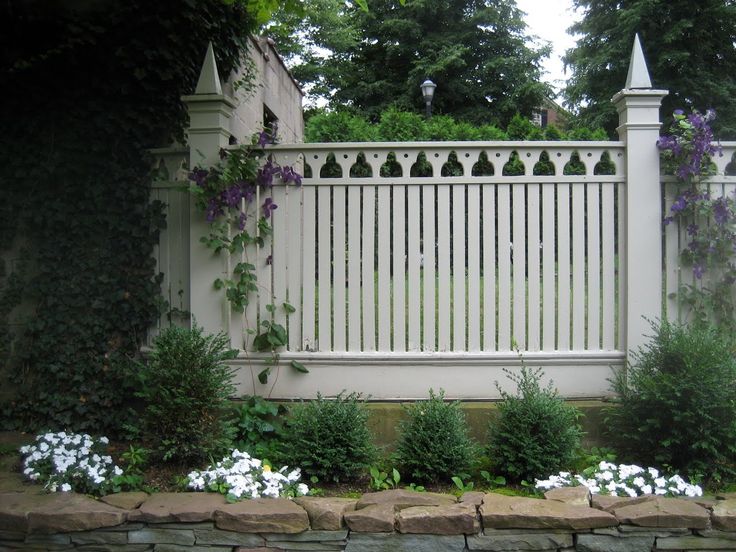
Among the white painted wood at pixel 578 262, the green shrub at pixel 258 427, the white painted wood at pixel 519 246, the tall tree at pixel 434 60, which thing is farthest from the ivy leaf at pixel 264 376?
the tall tree at pixel 434 60

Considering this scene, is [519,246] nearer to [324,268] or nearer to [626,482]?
[324,268]

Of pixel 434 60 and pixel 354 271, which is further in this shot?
pixel 434 60

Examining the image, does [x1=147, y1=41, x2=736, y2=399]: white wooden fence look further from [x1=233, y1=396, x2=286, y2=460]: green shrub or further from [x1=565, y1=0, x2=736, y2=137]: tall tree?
[x1=565, y1=0, x2=736, y2=137]: tall tree

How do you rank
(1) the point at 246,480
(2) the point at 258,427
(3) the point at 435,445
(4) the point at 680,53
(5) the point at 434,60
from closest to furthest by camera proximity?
(1) the point at 246,480 < (3) the point at 435,445 < (2) the point at 258,427 < (4) the point at 680,53 < (5) the point at 434,60

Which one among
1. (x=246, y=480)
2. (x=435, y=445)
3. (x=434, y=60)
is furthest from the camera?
(x=434, y=60)

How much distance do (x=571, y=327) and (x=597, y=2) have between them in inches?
686

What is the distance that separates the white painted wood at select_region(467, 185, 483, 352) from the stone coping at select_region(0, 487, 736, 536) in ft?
3.48

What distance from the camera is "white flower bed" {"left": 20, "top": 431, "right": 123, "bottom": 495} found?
2832 millimetres

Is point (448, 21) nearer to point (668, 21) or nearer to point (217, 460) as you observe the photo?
point (668, 21)

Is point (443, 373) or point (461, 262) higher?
point (461, 262)

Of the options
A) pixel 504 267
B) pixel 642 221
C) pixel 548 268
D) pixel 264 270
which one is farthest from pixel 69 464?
pixel 642 221

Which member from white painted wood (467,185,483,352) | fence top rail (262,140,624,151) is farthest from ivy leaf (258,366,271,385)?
fence top rail (262,140,624,151)

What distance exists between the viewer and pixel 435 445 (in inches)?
115

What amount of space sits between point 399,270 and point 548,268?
855 millimetres
